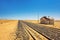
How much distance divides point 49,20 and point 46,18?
10.7 feet

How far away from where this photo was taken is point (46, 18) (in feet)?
186

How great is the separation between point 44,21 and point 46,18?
1724 millimetres

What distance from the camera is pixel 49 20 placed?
5366 centimetres

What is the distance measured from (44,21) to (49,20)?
156 inches

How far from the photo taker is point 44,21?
5716 centimetres

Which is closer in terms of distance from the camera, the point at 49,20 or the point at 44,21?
the point at 49,20
